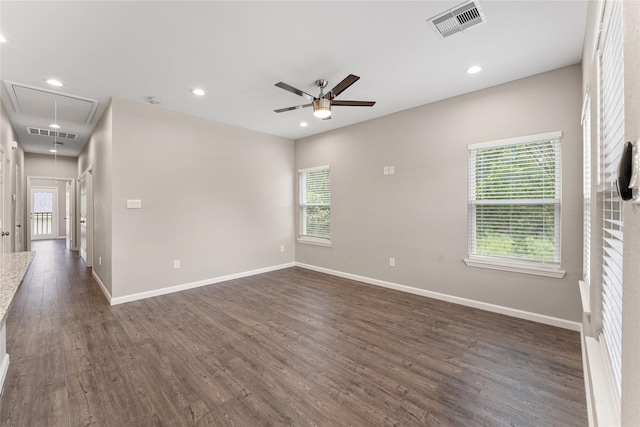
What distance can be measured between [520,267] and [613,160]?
240 cm

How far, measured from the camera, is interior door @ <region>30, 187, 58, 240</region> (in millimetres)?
10461

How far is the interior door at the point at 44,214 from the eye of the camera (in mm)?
10461

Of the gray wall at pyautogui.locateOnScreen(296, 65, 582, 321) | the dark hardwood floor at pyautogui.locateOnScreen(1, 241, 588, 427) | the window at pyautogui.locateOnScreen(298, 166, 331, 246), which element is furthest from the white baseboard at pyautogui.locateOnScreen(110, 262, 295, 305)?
the gray wall at pyautogui.locateOnScreen(296, 65, 582, 321)

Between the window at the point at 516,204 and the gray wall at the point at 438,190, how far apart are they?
0.30 feet

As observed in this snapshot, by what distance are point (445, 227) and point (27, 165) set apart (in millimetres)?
10633

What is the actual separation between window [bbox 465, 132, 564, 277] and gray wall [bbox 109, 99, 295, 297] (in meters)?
3.58

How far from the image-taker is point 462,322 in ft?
10.2

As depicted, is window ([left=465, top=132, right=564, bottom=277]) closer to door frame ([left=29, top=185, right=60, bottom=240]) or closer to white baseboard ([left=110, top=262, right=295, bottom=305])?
white baseboard ([left=110, top=262, right=295, bottom=305])

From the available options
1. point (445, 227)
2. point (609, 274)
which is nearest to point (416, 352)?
point (609, 274)

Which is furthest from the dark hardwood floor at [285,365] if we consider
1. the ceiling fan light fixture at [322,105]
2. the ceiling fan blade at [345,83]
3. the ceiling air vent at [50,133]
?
the ceiling air vent at [50,133]

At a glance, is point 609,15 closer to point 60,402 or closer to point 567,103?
point 567,103

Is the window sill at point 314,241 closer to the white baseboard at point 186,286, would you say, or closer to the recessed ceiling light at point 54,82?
the white baseboard at point 186,286

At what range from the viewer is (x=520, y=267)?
3.17 meters

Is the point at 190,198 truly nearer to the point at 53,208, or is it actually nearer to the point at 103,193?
the point at 103,193
